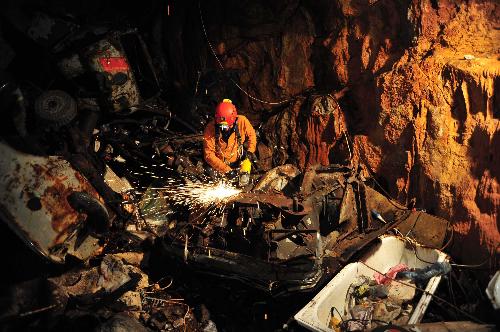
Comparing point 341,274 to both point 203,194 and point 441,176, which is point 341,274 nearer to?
point 441,176

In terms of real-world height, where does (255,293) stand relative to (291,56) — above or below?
below

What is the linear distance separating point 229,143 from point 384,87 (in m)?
2.72

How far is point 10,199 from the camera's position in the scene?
4.95 metres

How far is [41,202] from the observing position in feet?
16.7

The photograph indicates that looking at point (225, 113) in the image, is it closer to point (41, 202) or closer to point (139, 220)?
point (139, 220)

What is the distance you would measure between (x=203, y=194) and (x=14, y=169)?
2613 millimetres

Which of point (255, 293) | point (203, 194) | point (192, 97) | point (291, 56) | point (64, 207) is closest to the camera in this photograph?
point (255, 293)

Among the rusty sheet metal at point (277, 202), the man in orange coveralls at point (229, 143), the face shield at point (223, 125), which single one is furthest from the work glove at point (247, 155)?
the rusty sheet metal at point (277, 202)

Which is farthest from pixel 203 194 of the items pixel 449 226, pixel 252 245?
pixel 449 226

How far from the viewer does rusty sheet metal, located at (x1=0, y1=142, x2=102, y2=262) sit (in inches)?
195

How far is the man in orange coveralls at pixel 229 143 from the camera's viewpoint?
6.50 meters

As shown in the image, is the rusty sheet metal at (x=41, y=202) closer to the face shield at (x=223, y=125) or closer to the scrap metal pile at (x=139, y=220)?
the scrap metal pile at (x=139, y=220)

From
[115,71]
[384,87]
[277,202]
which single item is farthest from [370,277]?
[115,71]

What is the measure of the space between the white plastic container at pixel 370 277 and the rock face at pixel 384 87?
0.67 meters
